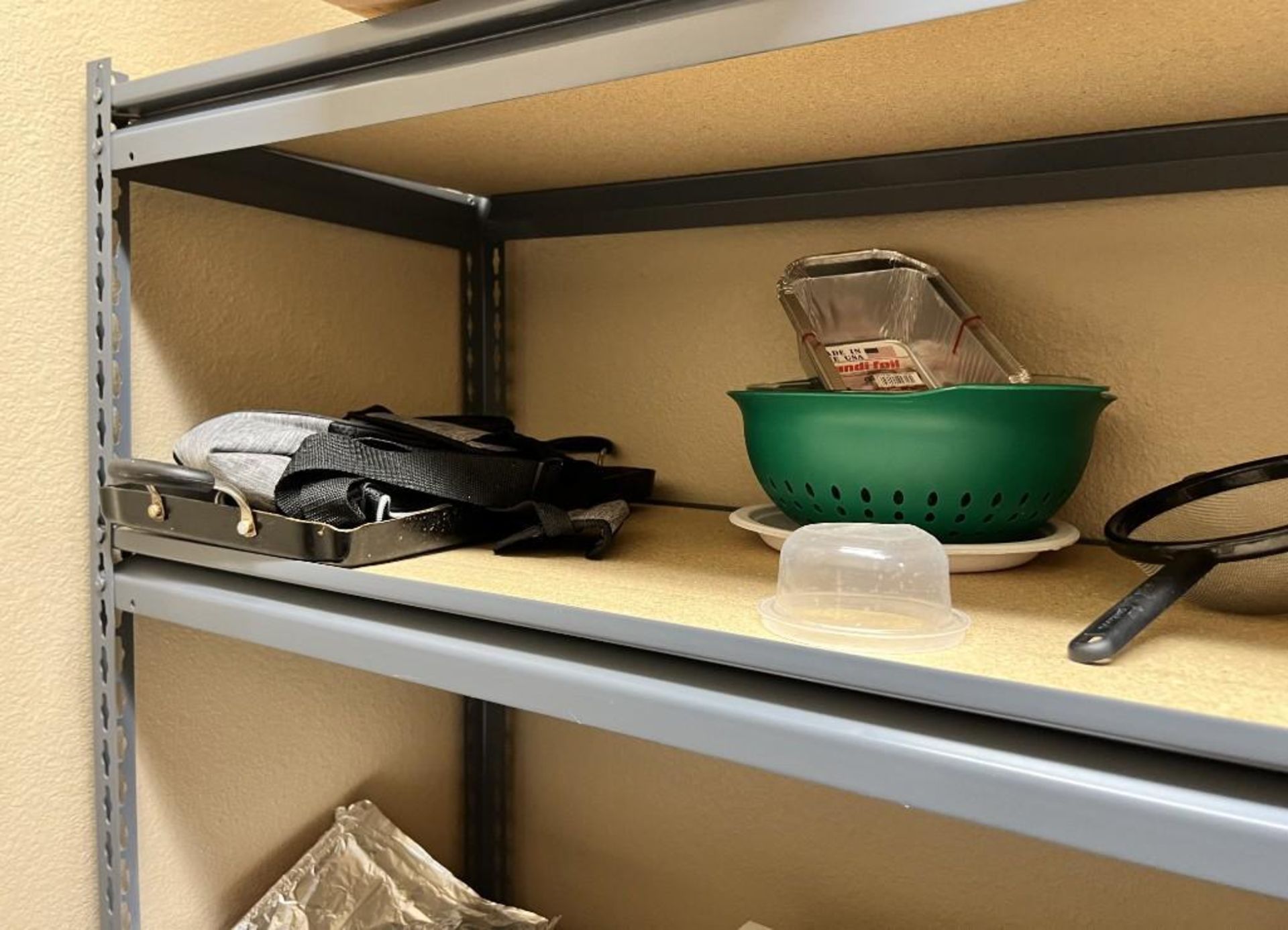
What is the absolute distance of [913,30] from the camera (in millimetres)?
512

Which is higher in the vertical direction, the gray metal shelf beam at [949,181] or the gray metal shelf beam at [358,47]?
the gray metal shelf beam at [358,47]

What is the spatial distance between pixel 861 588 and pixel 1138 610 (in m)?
0.14

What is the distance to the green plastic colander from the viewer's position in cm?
64

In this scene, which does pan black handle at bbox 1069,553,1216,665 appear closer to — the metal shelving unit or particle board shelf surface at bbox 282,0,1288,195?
the metal shelving unit

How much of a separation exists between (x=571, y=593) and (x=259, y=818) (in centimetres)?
58

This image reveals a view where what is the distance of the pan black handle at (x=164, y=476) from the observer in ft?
2.38

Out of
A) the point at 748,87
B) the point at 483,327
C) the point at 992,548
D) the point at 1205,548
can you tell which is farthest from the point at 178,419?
the point at 1205,548

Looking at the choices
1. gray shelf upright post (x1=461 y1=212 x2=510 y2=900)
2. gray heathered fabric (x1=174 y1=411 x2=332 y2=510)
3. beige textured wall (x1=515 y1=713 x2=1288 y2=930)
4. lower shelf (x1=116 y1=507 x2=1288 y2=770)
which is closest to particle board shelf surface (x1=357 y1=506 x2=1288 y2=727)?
lower shelf (x1=116 y1=507 x2=1288 y2=770)

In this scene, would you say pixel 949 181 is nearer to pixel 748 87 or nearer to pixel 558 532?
pixel 748 87

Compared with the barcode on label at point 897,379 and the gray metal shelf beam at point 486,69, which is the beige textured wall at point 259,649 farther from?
the barcode on label at point 897,379

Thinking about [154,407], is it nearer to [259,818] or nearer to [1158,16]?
[259,818]

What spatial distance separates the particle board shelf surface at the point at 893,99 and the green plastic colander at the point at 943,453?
0.20 meters

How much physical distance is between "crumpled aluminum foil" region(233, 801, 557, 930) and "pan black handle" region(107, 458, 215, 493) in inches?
18.4

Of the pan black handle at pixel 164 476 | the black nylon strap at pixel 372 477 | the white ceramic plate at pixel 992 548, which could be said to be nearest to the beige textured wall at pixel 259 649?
the pan black handle at pixel 164 476
